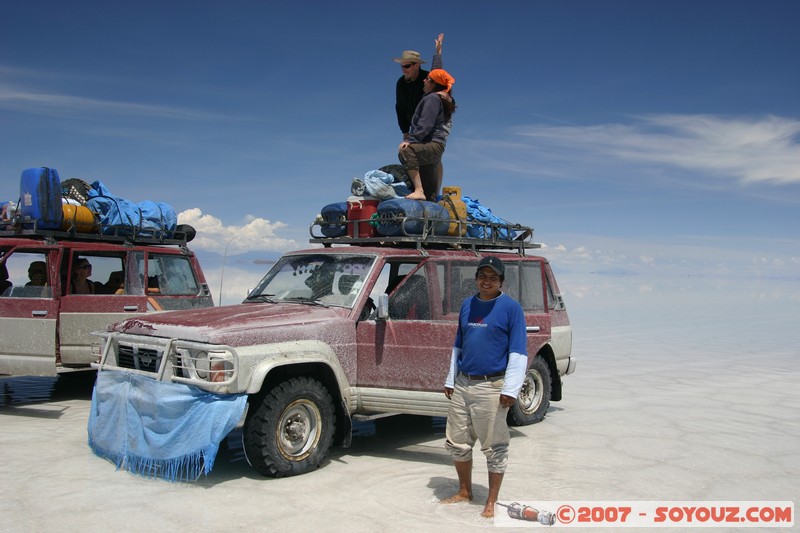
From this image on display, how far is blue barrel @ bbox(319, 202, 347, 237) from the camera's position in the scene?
8883 millimetres

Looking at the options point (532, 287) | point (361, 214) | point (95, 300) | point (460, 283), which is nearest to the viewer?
point (460, 283)

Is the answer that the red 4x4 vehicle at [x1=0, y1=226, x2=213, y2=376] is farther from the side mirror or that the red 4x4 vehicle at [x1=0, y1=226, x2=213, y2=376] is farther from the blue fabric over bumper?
the side mirror

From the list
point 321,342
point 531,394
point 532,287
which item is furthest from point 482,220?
point 321,342

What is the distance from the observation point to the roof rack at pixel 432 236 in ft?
26.8

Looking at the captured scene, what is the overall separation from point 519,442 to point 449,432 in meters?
2.59

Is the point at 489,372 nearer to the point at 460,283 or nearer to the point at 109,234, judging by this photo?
the point at 460,283

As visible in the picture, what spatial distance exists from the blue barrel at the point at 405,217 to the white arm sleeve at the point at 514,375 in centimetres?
281

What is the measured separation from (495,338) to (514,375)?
317mm

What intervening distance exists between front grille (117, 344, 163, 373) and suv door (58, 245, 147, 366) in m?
2.71

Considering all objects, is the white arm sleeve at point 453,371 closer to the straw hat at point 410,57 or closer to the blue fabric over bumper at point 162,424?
the blue fabric over bumper at point 162,424

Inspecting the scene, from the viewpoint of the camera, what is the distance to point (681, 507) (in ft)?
19.4

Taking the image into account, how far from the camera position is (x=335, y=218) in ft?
29.2

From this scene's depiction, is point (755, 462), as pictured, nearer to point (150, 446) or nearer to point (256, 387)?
point (256, 387)

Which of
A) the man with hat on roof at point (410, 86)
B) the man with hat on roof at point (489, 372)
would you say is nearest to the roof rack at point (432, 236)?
the man with hat on roof at point (410, 86)
